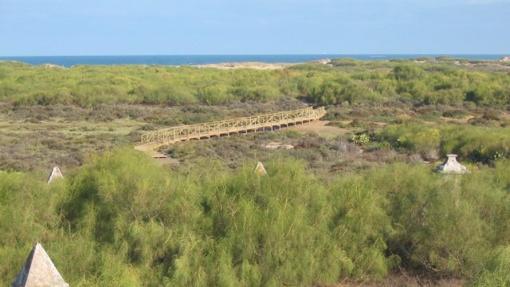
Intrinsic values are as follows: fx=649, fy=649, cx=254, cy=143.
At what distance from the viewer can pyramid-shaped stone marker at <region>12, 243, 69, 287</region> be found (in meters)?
9.40

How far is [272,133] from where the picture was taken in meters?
43.8

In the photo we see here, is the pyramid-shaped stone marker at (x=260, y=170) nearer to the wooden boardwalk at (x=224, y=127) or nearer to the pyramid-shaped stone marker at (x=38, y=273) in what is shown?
the pyramid-shaped stone marker at (x=38, y=273)

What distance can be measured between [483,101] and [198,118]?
88.3 feet

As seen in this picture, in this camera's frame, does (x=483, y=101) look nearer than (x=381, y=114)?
No

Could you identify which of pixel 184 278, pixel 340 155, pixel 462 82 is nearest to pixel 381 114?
pixel 462 82

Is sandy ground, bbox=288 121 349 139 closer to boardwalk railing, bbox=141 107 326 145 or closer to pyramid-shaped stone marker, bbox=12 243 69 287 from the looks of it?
boardwalk railing, bbox=141 107 326 145

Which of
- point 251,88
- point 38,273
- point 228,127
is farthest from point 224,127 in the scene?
point 38,273

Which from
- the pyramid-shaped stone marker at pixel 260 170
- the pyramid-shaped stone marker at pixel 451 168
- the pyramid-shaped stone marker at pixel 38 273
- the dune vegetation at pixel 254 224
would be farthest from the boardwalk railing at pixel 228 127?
the pyramid-shaped stone marker at pixel 38 273

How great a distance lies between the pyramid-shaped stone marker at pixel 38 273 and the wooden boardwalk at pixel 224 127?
87.1 ft

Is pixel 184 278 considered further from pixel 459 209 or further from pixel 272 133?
pixel 272 133

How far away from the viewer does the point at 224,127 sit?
44.5 metres

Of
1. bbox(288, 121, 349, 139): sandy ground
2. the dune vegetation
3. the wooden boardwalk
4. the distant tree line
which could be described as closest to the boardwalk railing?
the wooden boardwalk

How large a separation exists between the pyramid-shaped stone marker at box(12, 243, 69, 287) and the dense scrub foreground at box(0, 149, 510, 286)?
1769mm

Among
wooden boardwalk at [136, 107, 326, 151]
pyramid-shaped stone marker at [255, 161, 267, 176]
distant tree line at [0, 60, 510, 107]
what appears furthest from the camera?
distant tree line at [0, 60, 510, 107]
